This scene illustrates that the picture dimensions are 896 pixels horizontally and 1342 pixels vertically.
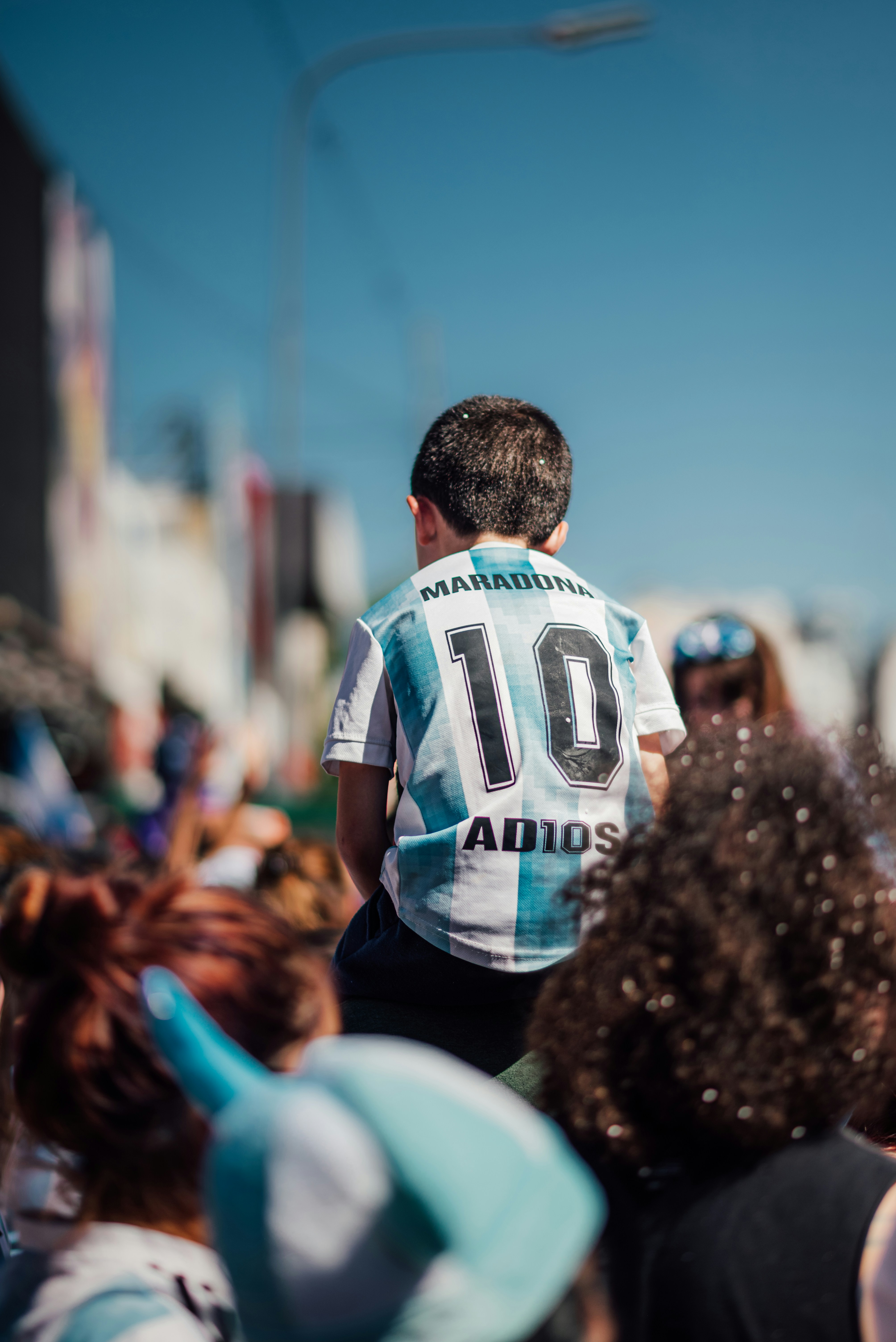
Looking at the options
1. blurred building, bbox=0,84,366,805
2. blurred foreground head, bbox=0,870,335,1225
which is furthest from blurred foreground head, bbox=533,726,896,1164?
blurred building, bbox=0,84,366,805

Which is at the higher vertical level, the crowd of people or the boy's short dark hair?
the boy's short dark hair

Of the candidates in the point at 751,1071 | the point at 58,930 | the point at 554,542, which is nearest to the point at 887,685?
the point at 554,542

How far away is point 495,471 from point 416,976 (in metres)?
0.90

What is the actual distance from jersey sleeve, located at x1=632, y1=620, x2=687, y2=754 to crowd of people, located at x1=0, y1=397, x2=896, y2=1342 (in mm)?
130

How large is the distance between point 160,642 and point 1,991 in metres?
26.3

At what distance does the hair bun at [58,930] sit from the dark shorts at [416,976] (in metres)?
0.67

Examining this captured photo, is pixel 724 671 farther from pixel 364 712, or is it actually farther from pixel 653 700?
pixel 364 712

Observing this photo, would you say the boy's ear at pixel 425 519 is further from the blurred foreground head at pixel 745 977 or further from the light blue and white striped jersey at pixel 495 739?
the blurred foreground head at pixel 745 977

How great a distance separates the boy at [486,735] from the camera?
1.98 meters

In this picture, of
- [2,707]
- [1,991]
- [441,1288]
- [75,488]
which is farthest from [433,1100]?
[75,488]

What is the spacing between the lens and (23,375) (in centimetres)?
1741

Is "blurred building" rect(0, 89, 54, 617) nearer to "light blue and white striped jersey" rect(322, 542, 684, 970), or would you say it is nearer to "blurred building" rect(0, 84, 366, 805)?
"blurred building" rect(0, 84, 366, 805)

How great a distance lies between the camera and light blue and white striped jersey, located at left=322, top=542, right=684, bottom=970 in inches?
77.8

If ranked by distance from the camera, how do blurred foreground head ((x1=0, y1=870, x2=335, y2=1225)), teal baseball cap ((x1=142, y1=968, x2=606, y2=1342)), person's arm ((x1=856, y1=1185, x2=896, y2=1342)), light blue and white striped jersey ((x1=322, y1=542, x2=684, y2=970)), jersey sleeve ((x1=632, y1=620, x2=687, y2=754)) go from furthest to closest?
jersey sleeve ((x1=632, y1=620, x2=687, y2=754)), light blue and white striped jersey ((x1=322, y1=542, x2=684, y2=970)), blurred foreground head ((x1=0, y1=870, x2=335, y2=1225)), person's arm ((x1=856, y1=1185, x2=896, y2=1342)), teal baseball cap ((x1=142, y1=968, x2=606, y2=1342))
